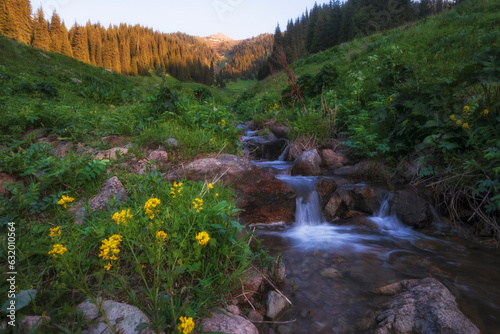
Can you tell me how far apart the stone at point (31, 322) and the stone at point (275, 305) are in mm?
1632

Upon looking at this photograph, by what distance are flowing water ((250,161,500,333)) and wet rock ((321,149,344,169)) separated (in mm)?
1637

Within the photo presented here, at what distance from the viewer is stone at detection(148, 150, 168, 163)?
394 cm

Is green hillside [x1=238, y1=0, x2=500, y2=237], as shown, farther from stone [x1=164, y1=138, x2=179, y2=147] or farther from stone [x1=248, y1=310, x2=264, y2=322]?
stone [x1=164, y1=138, x2=179, y2=147]

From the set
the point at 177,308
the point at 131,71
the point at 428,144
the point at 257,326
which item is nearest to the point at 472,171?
the point at 428,144

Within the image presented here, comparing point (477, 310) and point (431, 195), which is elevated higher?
point (431, 195)

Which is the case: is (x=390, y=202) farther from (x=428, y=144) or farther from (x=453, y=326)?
(x=453, y=326)

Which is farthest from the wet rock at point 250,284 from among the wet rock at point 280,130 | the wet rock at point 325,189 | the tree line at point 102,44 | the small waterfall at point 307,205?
the tree line at point 102,44

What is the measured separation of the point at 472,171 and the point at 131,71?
7140 centimetres

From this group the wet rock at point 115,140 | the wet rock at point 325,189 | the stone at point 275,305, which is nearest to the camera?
the stone at point 275,305

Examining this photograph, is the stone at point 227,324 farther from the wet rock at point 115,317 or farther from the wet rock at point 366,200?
the wet rock at point 366,200

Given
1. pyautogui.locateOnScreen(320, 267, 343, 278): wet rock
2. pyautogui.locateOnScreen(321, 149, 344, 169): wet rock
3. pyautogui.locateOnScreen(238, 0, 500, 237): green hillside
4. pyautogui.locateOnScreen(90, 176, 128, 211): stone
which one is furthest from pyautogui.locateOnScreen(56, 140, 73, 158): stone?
pyautogui.locateOnScreen(238, 0, 500, 237): green hillside

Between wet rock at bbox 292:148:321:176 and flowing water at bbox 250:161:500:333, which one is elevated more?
wet rock at bbox 292:148:321:176

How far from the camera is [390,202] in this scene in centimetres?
426

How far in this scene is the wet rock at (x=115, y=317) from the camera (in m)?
1.55
